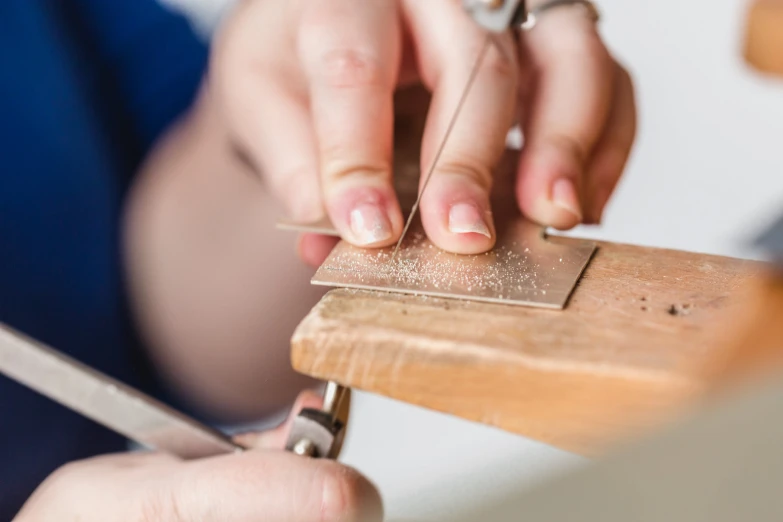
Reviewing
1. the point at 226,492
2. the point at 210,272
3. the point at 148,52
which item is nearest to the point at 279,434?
the point at 226,492

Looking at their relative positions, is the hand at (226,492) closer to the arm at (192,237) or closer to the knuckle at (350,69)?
the knuckle at (350,69)

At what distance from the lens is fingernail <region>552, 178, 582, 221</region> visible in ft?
1.55

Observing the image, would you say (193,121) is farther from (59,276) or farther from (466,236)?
(466,236)

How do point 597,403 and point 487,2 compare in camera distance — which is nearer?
point 597,403

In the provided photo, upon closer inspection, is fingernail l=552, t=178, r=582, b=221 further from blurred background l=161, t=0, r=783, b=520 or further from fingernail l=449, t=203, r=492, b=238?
blurred background l=161, t=0, r=783, b=520

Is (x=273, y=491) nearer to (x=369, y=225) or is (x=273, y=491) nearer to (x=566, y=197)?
(x=369, y=225)

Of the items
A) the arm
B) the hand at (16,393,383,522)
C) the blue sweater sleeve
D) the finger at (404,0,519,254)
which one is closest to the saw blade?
the finger at (404,0,519,254)

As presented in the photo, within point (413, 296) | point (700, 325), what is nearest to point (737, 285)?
point (700, 325)

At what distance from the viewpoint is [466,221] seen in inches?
16.0

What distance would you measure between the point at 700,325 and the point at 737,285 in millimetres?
63

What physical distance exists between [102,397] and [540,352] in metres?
0.23

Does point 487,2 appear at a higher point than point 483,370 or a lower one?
higher

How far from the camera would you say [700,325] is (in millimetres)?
318

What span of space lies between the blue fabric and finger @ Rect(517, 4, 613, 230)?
1.54ft
